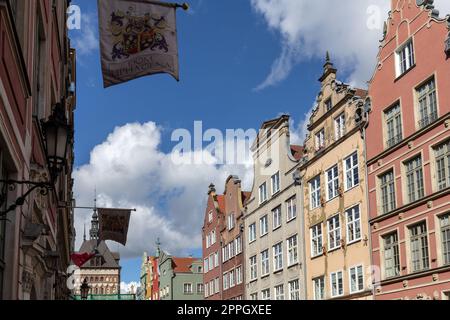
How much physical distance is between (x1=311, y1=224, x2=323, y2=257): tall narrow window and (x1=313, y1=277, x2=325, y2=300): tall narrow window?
135cm

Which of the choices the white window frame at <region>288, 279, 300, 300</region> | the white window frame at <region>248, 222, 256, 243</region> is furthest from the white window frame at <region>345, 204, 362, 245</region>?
the white window frame at <region>248, 222, 256, 243</region>

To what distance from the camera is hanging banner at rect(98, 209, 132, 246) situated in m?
21.6

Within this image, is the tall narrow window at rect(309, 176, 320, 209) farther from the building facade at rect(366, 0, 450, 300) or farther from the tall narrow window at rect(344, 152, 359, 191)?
the building facade at rect(366, 0, 450, 300)

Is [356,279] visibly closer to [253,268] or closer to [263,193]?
[263,193]

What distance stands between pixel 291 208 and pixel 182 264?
45.8m

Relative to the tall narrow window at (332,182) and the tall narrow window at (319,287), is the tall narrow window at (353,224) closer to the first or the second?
the tall narrow window at (332,182)

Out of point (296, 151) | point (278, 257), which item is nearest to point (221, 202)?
point (296, 151)

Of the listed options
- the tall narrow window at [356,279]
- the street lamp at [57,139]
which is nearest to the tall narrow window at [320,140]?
the tall narrow window at [356,279]

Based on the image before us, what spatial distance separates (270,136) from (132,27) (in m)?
34.9

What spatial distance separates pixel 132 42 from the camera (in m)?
10.7

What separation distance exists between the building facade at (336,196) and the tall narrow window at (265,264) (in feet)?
21.8

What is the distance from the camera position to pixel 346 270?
33.1 meters

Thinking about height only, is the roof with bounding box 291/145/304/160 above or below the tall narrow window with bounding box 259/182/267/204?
above

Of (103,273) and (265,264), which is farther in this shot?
(103,273)
